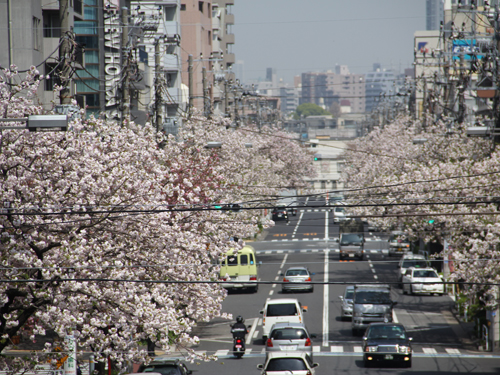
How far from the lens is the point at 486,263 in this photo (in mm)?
27406

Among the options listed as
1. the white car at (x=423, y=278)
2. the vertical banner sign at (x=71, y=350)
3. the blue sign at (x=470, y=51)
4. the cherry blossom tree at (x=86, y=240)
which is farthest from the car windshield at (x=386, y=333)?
the blue sign at (x=470, y=51)

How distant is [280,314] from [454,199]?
955 centimetres

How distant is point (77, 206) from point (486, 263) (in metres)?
16.9

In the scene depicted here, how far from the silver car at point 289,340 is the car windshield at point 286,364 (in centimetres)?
418

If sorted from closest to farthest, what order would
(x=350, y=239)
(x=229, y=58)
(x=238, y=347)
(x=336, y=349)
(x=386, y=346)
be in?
(x=386, y=346)
(x=238, y=347)
(x=336, y=349)
(x=350, y=239)
(x=229, y=58)

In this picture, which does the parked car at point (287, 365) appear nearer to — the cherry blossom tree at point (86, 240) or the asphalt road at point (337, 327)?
the asphalt road at point (337, 327)

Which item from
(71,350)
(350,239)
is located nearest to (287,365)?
(71,350)

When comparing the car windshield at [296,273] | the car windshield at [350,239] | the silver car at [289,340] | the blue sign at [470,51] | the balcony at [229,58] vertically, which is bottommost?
the car windshield at [350,239]

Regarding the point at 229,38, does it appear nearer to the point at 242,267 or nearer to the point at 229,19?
the point at 229,19

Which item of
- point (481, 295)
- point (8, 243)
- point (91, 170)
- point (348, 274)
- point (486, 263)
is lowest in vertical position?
point (348, 274)

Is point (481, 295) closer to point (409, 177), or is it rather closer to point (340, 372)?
point (340, 372)

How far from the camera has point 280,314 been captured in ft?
103

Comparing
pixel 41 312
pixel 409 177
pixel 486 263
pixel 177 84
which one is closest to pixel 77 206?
pixel 41 312

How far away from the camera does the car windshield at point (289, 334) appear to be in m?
26.9
